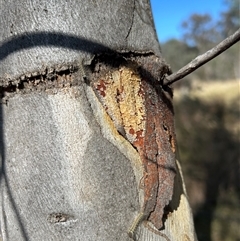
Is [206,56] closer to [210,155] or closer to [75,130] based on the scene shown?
[75,130]

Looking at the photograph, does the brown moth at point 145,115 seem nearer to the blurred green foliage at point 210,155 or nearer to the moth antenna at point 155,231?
the moth antenna at point 155,231

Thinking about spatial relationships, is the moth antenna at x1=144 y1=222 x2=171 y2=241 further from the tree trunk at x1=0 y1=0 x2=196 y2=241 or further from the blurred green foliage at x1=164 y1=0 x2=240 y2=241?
the blurred green foliage at x1=164 y1=0 x2=240 y2=241

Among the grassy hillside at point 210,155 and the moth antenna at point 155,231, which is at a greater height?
the grassy hillside at point 210,155

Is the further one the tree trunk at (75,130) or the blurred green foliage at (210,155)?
the blurred green foliage at (210,155)

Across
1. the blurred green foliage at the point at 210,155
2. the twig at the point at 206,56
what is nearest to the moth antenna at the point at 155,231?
the twig at the point at 206,56

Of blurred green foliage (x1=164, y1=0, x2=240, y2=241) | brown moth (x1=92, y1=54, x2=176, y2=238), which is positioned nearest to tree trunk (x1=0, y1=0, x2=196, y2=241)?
brown moth (x1=92, y1=54, x2=176, y2=238)

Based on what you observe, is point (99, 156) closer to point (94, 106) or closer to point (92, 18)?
point (94, 106)
